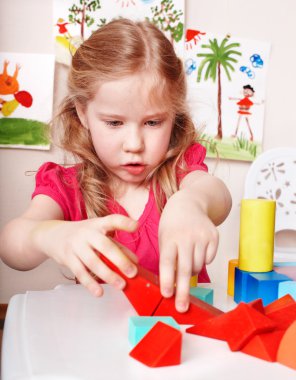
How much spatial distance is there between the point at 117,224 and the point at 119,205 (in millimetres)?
443

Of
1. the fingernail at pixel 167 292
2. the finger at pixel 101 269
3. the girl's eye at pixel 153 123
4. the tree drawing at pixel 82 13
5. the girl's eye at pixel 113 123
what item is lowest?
the fingernail at pixel 167 292

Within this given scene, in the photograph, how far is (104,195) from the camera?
0.79 metres

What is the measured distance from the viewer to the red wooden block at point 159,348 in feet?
0.93

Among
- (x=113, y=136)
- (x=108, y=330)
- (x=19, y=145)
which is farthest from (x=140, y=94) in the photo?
(x=19, y=145)

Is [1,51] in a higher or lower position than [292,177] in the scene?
higher

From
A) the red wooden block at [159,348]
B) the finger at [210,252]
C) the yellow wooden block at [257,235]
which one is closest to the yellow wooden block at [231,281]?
the yellow wooden block at [257,235]

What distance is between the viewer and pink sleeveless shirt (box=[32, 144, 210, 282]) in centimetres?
73

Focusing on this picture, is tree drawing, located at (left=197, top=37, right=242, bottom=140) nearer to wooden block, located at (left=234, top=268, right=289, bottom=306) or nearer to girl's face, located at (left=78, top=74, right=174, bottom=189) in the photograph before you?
girl's face, located at (left=78, top=74, right=174, bottom=189)

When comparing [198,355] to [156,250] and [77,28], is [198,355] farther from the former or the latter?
[77,28]

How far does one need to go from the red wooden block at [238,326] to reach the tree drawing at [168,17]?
3.74 ft

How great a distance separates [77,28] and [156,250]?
782 mm

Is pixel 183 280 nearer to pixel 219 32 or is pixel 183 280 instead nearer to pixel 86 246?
pixel 86 246

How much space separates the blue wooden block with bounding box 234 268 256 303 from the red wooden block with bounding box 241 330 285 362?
0.15 meters

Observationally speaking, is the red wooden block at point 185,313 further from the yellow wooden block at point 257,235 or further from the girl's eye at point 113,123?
the girl's eye at point 113,123
